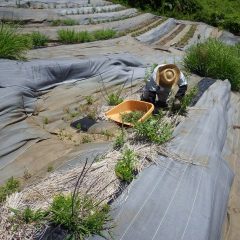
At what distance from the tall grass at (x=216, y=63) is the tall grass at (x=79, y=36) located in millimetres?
2329

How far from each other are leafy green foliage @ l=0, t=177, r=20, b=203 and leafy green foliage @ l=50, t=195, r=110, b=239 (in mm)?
515

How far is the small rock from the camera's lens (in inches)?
165

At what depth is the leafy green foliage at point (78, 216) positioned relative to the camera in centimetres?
231

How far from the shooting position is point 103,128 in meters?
4.23

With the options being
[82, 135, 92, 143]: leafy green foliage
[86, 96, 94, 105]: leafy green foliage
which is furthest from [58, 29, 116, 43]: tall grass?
[82, 135, 92, 143]: leafy green foliage

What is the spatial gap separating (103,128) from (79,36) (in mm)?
3940

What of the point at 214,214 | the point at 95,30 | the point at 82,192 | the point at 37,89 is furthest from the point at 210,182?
the point at 95,30

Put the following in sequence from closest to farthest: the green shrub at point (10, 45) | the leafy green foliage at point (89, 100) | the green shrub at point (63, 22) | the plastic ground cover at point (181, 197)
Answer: the plastic ground cover at point (181, 197) → the leafy green foliage at point (89, 100) → the green shrub at point (10, 45) → the green shrub at point (63, 22)

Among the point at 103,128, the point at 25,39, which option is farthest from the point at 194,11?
the point at 103,128

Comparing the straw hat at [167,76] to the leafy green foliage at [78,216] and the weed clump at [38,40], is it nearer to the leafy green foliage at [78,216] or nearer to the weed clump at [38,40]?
the leafy green foliage at [78,216]

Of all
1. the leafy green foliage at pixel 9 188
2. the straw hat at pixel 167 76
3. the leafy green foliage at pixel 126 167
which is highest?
the straw hat at pixel 167 76

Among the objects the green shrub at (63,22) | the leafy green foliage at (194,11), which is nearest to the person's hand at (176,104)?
the green shrub at (63,22)

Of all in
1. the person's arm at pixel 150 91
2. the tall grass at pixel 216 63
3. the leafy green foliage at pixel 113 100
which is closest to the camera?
the person's arm at pixel 150 91

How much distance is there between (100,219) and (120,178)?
1.77 feet
